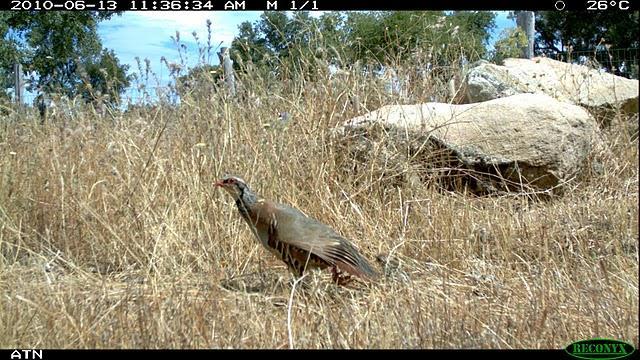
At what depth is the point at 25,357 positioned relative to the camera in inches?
104

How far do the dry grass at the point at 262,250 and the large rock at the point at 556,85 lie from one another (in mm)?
1247

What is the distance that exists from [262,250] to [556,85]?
4480 mm

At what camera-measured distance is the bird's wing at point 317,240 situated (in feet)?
11.5

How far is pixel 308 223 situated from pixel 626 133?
302 cm

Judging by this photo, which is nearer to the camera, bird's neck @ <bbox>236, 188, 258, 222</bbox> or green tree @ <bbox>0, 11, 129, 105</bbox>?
bird's neck @ <bbox>236, 188, 258, 222</bbox>

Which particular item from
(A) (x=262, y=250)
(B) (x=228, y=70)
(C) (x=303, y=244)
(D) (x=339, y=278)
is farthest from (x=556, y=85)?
(C) (x=303, y=244)

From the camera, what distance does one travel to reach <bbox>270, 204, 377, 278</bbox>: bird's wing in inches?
138

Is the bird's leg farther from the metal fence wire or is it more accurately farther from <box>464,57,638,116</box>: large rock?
the metal fence wire

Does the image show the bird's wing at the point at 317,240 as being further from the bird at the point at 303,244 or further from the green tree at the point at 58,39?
the green tree at the point at 58,39

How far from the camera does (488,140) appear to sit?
543 cm

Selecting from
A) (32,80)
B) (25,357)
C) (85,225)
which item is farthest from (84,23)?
(25,357)

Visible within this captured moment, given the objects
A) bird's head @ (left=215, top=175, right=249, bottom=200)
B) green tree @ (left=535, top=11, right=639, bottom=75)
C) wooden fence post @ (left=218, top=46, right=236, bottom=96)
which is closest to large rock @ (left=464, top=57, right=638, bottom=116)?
wooden fence post @ (left=218, top=46, right=236, bottom=96)

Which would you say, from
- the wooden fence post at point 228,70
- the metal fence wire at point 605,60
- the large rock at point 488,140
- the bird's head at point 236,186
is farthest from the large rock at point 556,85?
the bird's head at point 236,186

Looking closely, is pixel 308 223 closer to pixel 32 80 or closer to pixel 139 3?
pixel 139 3
